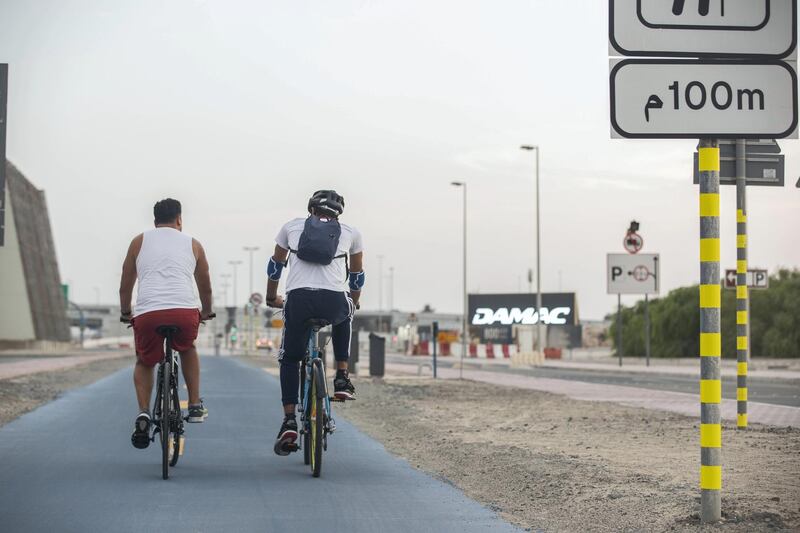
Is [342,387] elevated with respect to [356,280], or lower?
lower

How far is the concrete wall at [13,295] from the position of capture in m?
91.6

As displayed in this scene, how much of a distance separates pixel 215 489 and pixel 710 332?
11.2ft

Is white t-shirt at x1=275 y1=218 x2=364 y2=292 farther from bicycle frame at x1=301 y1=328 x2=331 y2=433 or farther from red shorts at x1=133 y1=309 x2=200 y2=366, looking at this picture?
red shorts at x1=133 y1=309 x2=200 y2=366

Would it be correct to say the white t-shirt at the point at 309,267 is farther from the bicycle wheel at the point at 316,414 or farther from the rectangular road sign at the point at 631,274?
the rectangular road sign at the point at 631,274

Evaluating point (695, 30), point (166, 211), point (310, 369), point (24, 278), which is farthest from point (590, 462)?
point (24, 278)

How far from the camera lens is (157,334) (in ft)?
28.5

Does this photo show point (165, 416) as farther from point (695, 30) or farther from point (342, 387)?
point (695, 30)

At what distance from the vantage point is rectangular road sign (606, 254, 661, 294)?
44781mm

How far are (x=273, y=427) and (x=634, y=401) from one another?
9891mm

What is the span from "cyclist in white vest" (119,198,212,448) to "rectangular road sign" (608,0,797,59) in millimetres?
3528

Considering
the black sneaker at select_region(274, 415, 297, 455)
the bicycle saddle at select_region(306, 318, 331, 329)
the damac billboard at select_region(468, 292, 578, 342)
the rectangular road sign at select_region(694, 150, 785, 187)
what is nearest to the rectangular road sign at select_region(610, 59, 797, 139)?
the bicycle saddle at select_region(306, 318, 331, 329)

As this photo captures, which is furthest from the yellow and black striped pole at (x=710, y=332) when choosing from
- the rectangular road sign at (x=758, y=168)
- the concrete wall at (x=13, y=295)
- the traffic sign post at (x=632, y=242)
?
the concrete wall at (x=13, y=295)

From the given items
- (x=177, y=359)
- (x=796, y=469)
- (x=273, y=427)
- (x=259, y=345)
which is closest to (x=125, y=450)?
(x=177, y=359)

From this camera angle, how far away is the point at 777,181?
44.2 feet
